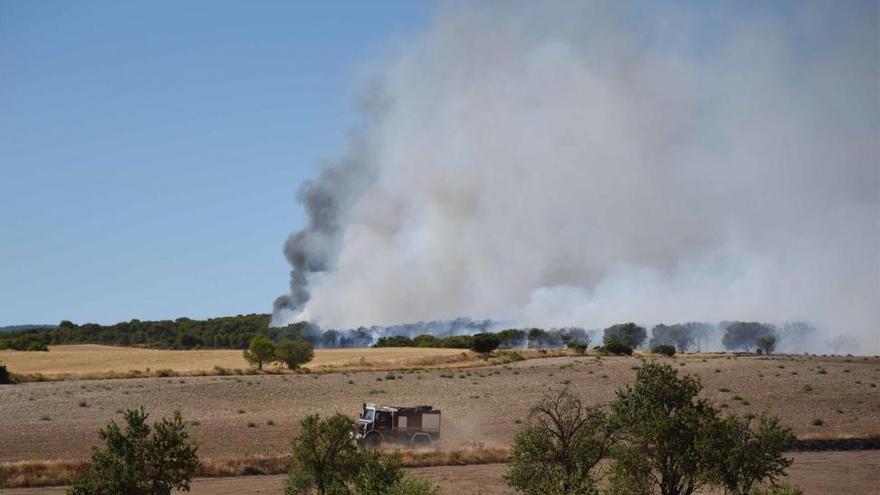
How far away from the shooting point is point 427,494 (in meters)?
28.5

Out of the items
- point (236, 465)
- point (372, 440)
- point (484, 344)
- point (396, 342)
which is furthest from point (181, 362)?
point (236, 465)

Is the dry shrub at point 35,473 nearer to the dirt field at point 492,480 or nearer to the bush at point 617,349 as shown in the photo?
the dirt field at point 492,480

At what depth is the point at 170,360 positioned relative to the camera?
378ft

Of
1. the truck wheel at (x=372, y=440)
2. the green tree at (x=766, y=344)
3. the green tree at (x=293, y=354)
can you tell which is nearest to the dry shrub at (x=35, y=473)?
the truck wheel at (x=372, y=440)

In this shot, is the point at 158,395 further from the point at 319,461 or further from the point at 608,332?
the point at 608,332

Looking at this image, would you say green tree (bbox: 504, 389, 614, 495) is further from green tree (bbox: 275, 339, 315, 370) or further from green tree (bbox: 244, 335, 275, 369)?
green tree (bbox: 244, 335, 275, 369)

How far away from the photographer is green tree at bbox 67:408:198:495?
2639 cm

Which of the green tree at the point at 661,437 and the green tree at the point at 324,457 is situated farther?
the green tree at the point at 324,457

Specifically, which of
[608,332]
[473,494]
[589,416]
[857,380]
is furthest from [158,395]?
[608,332]

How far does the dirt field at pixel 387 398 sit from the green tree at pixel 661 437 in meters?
23.8

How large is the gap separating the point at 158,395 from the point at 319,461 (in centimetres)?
4157

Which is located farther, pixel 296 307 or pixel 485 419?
pixel 296 307

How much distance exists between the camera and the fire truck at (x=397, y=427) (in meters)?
51.1

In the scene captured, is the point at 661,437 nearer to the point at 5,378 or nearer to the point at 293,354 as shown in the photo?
the point at 5,378
